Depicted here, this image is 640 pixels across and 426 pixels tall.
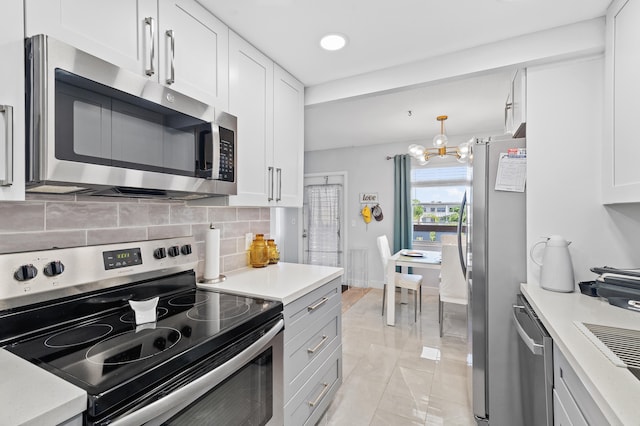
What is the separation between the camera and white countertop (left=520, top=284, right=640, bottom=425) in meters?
0.66

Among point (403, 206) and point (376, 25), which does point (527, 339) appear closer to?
point (376, 25)

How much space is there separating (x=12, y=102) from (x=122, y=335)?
0.74 m

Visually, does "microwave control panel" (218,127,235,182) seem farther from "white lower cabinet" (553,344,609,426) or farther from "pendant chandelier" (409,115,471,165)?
"pendant chandelier" (409,115,471,165)

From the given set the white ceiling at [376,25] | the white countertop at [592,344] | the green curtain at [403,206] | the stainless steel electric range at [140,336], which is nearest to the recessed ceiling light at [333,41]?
the white ceiling at [376,25]

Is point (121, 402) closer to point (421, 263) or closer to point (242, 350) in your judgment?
point (242, 350)

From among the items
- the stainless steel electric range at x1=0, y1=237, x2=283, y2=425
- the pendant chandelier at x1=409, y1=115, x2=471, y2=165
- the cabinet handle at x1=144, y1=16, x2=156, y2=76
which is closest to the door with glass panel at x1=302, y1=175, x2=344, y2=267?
the pendant chandelier at x1=409, y1=115, x2=471, y2=165

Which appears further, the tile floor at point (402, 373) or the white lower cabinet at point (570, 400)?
the tile floor at point (402, 373)

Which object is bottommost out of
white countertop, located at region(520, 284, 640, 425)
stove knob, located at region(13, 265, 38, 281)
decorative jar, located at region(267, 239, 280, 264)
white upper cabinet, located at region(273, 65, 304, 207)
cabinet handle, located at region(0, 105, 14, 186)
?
white countertop, located at region(520, 284, 640, 425)

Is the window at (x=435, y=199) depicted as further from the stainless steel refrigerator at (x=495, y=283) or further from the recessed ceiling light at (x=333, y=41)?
the recessed ceiling light at (x=333, y=41)

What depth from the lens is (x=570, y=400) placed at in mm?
935

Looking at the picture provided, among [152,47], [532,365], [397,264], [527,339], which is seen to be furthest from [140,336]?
[397,264]

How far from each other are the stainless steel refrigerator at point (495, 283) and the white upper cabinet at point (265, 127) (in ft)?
3.82

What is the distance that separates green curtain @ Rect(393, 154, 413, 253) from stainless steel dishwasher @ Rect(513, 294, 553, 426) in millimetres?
3032

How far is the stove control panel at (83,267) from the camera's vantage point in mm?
935
